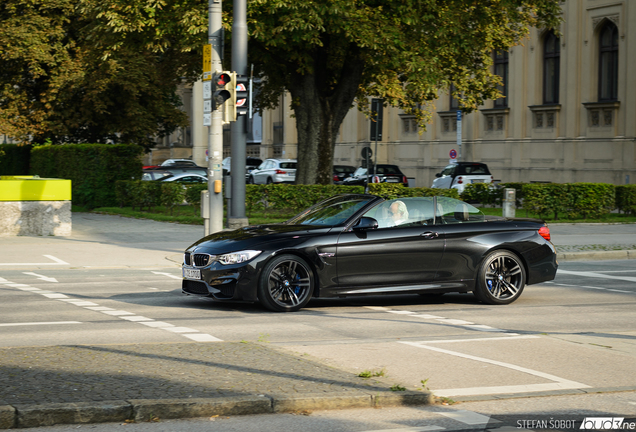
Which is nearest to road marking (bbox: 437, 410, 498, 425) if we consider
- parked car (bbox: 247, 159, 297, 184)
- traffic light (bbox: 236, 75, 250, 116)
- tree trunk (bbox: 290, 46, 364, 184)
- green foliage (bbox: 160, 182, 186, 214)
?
traffic light (bbox: 236, 75, 250, 116)

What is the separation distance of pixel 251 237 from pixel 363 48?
48.2ft

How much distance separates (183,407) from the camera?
562 cm

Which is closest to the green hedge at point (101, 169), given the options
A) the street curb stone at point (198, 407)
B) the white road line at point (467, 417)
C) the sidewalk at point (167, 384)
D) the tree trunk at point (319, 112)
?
the tree trunk at point (319, 112)

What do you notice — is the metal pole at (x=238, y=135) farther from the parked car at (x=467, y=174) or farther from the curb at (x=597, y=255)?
the parked car at (x=467, y=174)

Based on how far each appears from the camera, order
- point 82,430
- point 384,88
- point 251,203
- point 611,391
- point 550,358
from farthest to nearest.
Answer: point 384,88 < point 251,203 < point 550,358 < point 611,391 < point 82,430

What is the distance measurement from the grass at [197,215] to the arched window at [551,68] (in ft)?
48.0

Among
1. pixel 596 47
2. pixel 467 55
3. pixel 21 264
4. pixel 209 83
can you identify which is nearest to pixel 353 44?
pixel 467 55

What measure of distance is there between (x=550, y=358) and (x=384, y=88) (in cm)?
2267

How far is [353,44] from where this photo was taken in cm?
2552

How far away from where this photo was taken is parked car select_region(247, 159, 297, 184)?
158 feet

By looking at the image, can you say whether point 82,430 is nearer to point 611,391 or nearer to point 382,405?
point 382,405

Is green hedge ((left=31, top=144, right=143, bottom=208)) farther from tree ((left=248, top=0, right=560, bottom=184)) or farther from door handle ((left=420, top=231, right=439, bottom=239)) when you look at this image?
door handle ((left=420, top=231, right=439, bottom=239))

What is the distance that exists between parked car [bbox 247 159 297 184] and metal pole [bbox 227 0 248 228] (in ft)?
99.7

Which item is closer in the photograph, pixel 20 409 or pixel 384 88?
pixel 20 409
